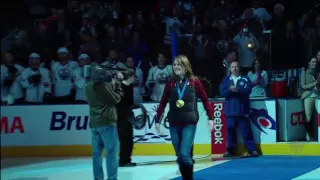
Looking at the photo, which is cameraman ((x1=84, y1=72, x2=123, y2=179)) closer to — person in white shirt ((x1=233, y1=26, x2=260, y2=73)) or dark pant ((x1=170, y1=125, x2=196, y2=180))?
dark pant ((x1=170, y1=125, x2=196, y2=180))

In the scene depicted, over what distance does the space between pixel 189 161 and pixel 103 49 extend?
7.07 metres

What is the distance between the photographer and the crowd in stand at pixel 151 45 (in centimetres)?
1325

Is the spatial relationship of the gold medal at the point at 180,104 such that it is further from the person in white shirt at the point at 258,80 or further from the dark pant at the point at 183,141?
the person in white shirt at the point at 258,80

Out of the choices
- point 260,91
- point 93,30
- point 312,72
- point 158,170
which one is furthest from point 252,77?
point 93,30

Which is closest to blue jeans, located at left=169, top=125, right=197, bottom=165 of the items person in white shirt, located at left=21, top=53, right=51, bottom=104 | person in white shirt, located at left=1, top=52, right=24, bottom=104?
person in white shirt, located at left=1, top=52, right=24, bottom=104

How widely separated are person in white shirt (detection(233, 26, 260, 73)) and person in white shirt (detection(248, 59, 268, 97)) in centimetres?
13

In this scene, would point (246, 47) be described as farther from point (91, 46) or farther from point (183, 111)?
point (183, 111)

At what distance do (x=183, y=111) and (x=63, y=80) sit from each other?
6.55 metres

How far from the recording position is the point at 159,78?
13.8m

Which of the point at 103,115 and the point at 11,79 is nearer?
the point at 103,115

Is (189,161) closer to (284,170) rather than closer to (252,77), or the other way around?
(284,170)

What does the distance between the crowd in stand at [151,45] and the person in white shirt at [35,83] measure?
0.07ft

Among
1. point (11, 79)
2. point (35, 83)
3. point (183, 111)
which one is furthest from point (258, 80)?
point (183, 111)

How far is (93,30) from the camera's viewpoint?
1535 centimetres
